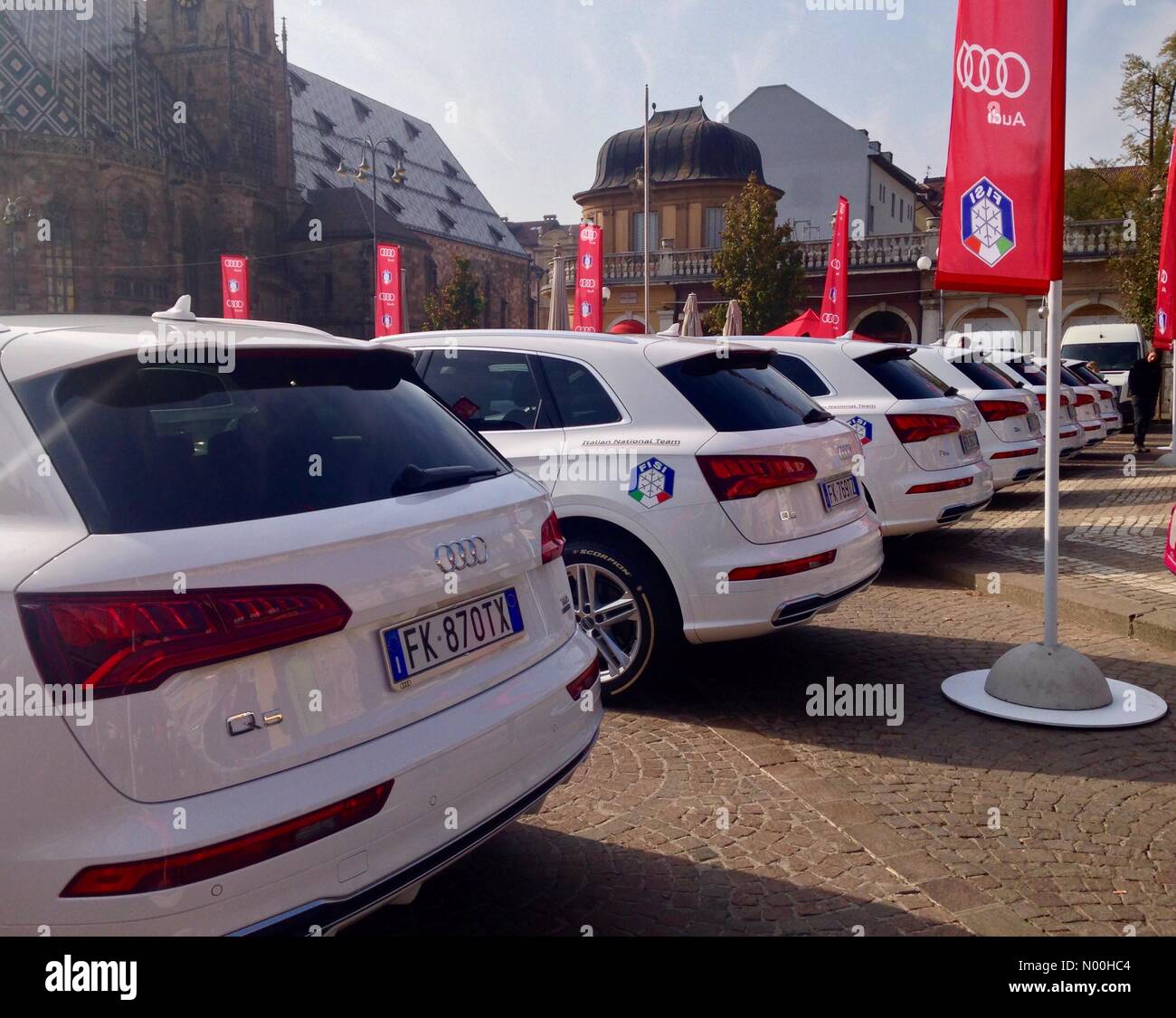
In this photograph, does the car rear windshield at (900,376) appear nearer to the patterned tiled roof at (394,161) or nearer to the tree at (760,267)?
the tree at (760,267)

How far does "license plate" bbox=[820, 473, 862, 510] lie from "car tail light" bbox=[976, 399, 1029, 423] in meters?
6.67

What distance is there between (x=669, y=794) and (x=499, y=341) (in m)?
2.91

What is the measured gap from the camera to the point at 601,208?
5812 cm

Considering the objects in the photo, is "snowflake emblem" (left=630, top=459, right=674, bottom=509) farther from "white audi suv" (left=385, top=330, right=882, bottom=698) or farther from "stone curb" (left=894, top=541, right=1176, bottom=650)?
"stone curb" (left=894, top=541, right=1176, bottom=650)

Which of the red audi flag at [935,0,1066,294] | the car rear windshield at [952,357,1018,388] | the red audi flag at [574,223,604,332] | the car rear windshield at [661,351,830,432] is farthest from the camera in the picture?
the red audi flag at [574,223,604,332]

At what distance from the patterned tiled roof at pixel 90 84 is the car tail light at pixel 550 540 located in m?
65.6

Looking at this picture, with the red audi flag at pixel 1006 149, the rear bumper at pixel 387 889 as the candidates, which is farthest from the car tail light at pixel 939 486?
the rear bumper at pixel 387 889

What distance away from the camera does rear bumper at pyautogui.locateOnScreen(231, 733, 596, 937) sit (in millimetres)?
2451

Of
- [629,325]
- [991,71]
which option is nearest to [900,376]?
[991,71]

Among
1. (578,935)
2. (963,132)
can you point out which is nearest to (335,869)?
(578,935)

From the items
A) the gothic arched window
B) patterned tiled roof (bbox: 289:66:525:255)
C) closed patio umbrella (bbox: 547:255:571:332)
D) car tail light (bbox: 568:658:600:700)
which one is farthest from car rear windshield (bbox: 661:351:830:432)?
patterned tiled roof (bbox: 289:66:525:255)

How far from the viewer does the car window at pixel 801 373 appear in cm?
957

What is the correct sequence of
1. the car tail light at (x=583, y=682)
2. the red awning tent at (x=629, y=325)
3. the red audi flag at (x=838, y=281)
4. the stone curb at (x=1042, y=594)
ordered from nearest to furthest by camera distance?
the car tail light at (x=583, y=682) → the stone curb at (x=1042, y=594) → the red audi flag at (x=838, y=281) → the red awning tent at (x=629, y=325)
